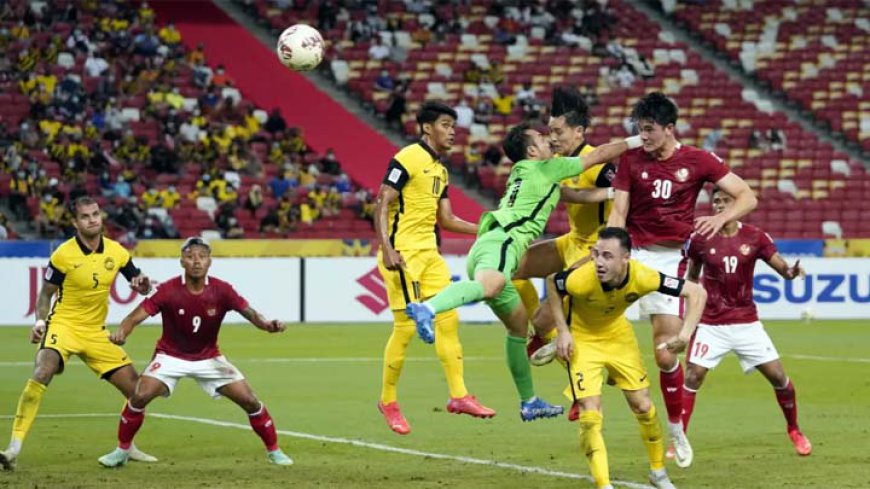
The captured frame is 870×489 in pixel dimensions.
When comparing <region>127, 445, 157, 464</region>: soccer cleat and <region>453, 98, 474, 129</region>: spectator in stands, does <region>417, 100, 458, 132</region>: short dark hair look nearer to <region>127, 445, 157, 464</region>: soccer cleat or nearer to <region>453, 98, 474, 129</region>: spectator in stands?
<region>127, 445, 157, 464</region>: soccer cleat

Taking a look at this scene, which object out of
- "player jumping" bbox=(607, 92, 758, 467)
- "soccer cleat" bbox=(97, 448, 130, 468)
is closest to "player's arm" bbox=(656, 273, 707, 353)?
"player jumping" bbox=(607, 92, 758, 467)

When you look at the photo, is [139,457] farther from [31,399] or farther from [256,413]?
[256,413]

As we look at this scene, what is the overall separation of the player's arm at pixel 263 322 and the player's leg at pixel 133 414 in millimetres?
824

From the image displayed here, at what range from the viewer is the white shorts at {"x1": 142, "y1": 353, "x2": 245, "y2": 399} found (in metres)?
11.5

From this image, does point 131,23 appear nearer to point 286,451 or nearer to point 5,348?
point 5,348

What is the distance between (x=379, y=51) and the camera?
122 ft

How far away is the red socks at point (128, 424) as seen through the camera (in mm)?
11531

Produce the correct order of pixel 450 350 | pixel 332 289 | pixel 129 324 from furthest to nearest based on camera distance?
pixel 332 289, pixel 450 350, pixel 129 324

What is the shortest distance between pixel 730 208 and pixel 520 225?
5.17 feet

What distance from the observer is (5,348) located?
2256 centimetres

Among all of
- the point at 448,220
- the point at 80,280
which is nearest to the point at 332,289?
the point at 448,220

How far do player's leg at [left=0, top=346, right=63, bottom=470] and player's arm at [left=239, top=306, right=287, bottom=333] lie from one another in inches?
62.7

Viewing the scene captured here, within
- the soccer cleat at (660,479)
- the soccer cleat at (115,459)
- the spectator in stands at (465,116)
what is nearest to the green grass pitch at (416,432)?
the soccer cleat at (115,459)

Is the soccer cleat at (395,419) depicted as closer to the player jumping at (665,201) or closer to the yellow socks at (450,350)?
the yellow socks at (450,350)
